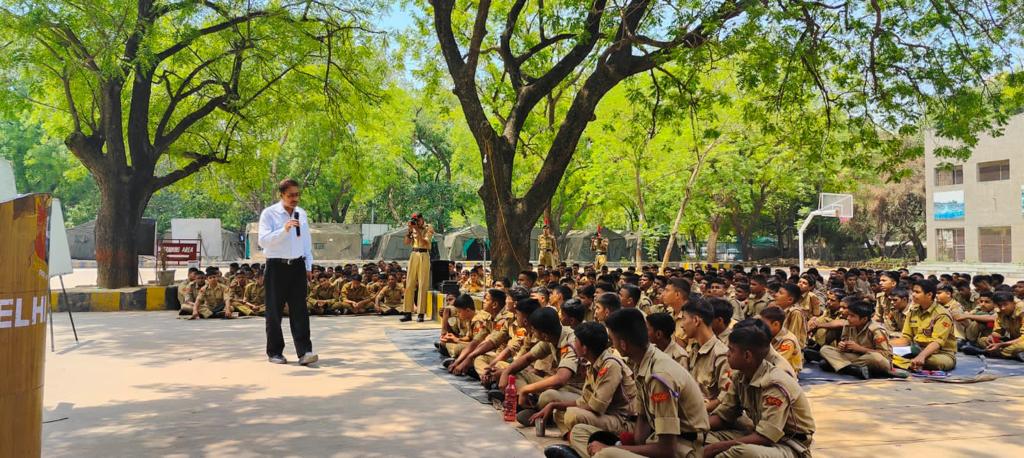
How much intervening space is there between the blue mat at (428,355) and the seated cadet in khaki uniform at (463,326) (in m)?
0.19

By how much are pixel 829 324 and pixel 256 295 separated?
9.61 metres

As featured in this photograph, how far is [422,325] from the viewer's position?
1205 centimetres

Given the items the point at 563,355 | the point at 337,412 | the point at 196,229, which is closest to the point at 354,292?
the point at 337,412

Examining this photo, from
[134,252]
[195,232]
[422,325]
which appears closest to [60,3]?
[134,252]

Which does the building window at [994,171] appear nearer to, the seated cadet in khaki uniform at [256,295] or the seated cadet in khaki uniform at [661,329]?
the seated cadet in khaki uniform at [256,295]

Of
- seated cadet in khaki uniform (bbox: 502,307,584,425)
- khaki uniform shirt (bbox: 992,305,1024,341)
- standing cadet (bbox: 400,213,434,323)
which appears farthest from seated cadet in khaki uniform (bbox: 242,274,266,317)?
khaki uniform shirt (bbox: 992,305,1024,341)

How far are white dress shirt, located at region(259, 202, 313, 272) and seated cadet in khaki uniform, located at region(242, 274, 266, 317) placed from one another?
593 centimetres

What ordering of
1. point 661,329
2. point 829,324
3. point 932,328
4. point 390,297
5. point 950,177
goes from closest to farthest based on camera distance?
point 661,329, point 932,328, point 829,324, point 390,297, point 950,177

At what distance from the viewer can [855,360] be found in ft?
25.4

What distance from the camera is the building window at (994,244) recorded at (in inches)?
1199

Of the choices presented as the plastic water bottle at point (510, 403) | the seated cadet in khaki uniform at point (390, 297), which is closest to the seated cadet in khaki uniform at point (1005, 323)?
the plastic water bottle at point (510, 403)

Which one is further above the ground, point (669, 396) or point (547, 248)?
point (547, 248)

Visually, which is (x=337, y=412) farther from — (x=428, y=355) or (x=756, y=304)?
(x=756, y=304)

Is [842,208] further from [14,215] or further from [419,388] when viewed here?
[14,215]
